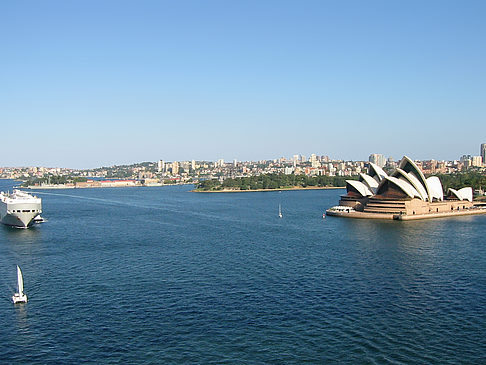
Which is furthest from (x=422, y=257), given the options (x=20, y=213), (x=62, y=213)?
(x=62, y=213)

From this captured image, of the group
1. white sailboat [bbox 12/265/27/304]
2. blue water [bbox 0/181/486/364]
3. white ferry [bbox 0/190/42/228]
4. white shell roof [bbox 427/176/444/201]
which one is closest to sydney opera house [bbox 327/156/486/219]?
white shell roof [bbox 427/176/444/201]

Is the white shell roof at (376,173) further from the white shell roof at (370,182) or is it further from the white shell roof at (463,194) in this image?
the white shell roof at (463,194)

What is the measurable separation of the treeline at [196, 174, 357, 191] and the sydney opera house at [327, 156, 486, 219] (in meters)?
57.0

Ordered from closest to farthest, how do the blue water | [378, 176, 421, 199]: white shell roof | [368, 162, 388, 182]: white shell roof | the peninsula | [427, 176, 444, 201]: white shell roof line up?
the blue water < [378, 176, 421, 199]: white shell roof < [427, 176, 444, 201]: white shell roof < [368, 162, 388, 182]: white shell roof < the peninsula

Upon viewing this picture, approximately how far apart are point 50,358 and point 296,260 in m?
15.6

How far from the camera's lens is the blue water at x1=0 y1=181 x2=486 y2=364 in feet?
49.1

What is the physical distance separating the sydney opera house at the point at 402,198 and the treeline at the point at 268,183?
5695cm

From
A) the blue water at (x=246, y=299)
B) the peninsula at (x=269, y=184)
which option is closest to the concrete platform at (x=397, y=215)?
the blue water at (x=246, y=299)

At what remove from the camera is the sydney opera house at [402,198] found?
49.4m

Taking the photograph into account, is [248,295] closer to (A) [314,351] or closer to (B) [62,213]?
(A) [314,351]

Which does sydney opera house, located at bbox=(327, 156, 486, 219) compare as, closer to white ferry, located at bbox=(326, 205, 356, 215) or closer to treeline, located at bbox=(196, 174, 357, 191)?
white ferry, located at bbox=(326, 205, 356, 215)

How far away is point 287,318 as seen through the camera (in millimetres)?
17484

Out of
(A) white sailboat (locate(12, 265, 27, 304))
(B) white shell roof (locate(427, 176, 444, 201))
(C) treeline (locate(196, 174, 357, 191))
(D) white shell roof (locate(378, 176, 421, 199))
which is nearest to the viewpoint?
(A) white sailboat (locate(12, 265, 27, 304))

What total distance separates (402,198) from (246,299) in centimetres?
3425
